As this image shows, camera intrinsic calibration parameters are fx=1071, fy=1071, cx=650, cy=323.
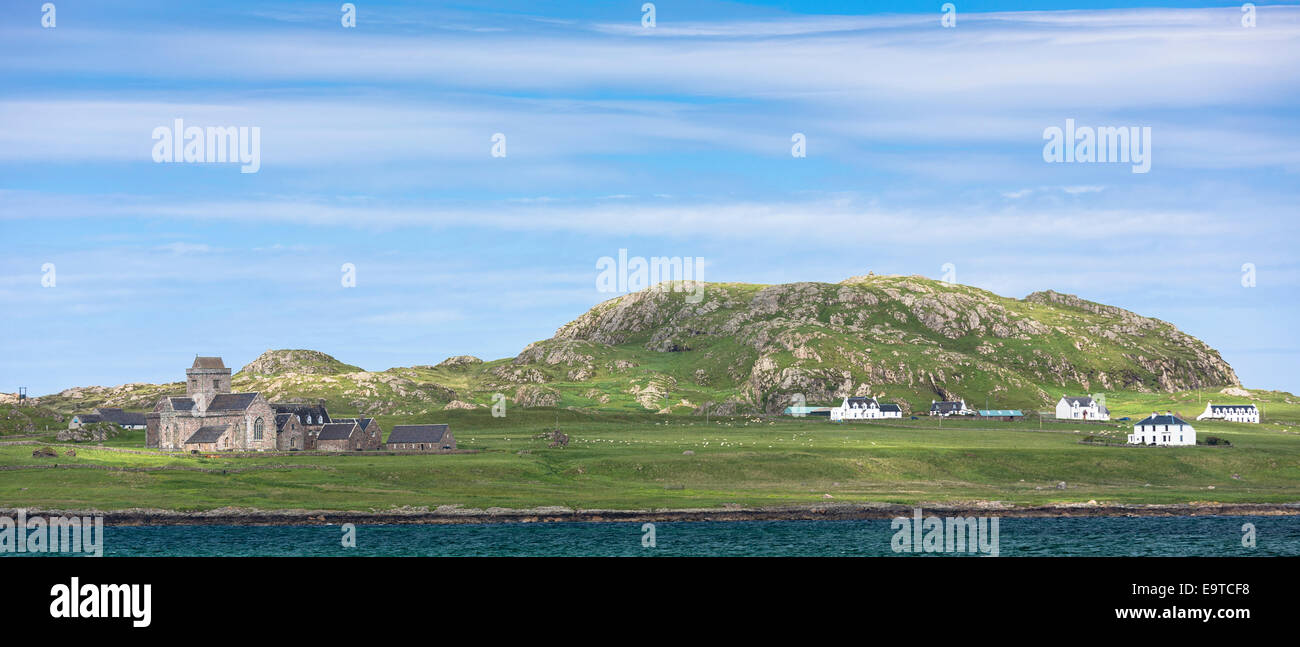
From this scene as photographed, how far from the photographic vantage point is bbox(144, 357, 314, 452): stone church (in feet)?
515

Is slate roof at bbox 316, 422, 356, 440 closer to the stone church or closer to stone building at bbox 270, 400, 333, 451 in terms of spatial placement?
stone building at bbox 270, 400, 333, 451

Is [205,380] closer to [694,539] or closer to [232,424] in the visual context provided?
[232,424]

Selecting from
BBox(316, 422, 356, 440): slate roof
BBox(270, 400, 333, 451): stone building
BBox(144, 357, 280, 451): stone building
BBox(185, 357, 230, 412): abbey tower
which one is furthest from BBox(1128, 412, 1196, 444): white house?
BBox(185, 357, 230, 412): abbey tower

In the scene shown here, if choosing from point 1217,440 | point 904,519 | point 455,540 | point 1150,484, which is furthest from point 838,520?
point 1217,440

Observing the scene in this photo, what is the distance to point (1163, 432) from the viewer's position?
171m

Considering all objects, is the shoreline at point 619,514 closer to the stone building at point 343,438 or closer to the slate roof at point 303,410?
the stone building at point 343,438

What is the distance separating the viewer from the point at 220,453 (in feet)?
502

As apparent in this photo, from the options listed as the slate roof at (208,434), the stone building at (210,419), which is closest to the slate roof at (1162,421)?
the stone building at (210,419)

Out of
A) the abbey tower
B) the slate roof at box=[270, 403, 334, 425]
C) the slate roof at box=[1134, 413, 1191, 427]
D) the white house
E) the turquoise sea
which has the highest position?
the abbey tower

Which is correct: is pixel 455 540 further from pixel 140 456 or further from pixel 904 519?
pixel 140 456

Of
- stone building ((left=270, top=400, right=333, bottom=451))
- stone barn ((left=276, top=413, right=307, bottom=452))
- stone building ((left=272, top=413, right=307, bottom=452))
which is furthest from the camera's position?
stone building ((left=270, top=400, right=333, bottom=451))

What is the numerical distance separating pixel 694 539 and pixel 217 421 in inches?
3664

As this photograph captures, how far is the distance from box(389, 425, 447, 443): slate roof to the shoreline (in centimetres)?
4894
